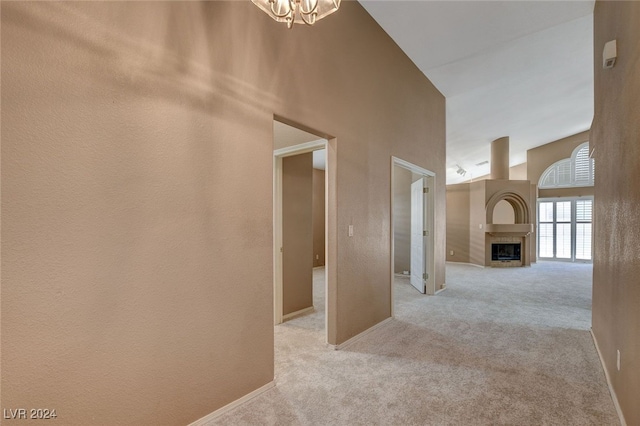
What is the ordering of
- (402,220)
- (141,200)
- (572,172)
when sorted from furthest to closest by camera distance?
(572,172) → (402,220) → (141,200)

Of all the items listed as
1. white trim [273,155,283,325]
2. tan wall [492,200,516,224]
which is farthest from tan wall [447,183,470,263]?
white trim [273,155,283,325]

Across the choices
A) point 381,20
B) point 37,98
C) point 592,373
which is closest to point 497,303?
point 592,373

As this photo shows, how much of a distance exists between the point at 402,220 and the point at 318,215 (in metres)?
2.47

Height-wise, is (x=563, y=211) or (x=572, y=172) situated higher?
(x=572, y=172)

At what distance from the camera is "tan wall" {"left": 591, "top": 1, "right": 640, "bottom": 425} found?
172 cm

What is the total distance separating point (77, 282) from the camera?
144 cm

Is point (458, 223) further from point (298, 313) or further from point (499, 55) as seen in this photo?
point (298, 313)

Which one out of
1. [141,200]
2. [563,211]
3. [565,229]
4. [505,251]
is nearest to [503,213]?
[563,211]

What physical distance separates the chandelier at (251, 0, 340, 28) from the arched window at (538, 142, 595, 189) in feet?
35.6

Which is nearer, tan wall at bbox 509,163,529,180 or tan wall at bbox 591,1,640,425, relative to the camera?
tan wall at bbox 591,1,640,425

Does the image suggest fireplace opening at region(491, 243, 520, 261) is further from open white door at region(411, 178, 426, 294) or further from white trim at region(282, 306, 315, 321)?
white trim at region(282, 306, 315, 321)

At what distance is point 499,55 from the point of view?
446 cm

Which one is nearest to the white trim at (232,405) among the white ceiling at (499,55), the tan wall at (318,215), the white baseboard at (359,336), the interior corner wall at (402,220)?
the white baseboard at (359,336)

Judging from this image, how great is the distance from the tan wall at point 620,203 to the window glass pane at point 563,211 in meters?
8.32
